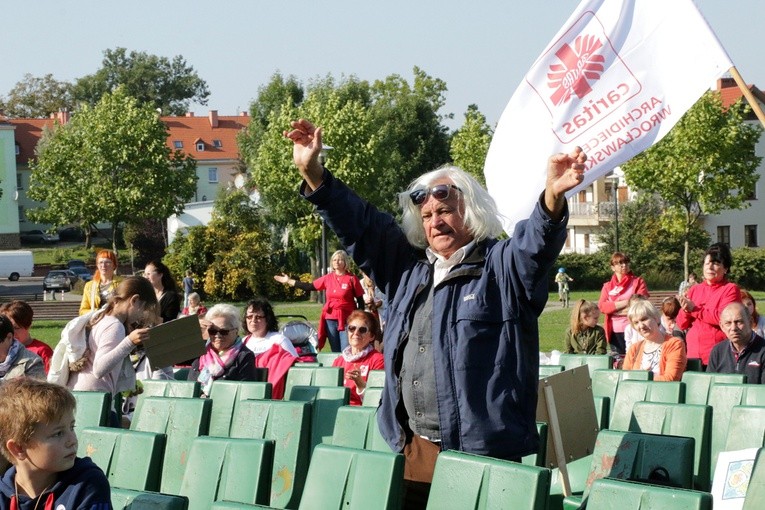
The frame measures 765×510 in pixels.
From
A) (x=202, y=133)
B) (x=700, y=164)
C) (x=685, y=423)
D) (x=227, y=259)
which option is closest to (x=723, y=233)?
(x=700, y=164)

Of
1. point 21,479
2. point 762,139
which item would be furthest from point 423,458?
point 762,139

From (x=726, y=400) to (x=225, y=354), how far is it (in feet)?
11.7

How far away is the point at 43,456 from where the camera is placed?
392cm

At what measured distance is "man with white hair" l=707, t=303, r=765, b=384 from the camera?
8.14 m

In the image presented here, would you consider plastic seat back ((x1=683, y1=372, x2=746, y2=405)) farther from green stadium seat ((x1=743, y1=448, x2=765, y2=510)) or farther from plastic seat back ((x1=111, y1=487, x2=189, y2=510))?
plastic seat back ((x1=111, y1=487, x2=189, y2=510))

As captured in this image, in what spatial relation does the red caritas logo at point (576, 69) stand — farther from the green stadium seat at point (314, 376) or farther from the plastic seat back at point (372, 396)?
the green stadium seat at point (314, 376)

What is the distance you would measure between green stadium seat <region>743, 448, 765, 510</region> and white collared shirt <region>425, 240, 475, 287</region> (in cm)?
137

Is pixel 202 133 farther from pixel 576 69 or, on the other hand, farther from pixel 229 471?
pixel 229 471

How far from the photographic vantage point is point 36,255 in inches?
2756

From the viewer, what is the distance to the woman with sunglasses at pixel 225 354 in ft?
27.6

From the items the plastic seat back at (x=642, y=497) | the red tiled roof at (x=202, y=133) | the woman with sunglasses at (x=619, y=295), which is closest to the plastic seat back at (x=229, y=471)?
the plastic seat back at (x=642, y=497)

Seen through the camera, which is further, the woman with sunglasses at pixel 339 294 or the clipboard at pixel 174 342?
the woman with sunglasses at pixel 339 294

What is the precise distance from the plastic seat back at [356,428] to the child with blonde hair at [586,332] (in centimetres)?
534

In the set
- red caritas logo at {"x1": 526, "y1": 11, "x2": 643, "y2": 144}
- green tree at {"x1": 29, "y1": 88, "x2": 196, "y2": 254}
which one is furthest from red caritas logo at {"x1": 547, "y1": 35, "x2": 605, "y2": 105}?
green tree at {"x1": 29, "y1": 88, "x2": 196, "y2": 254}
